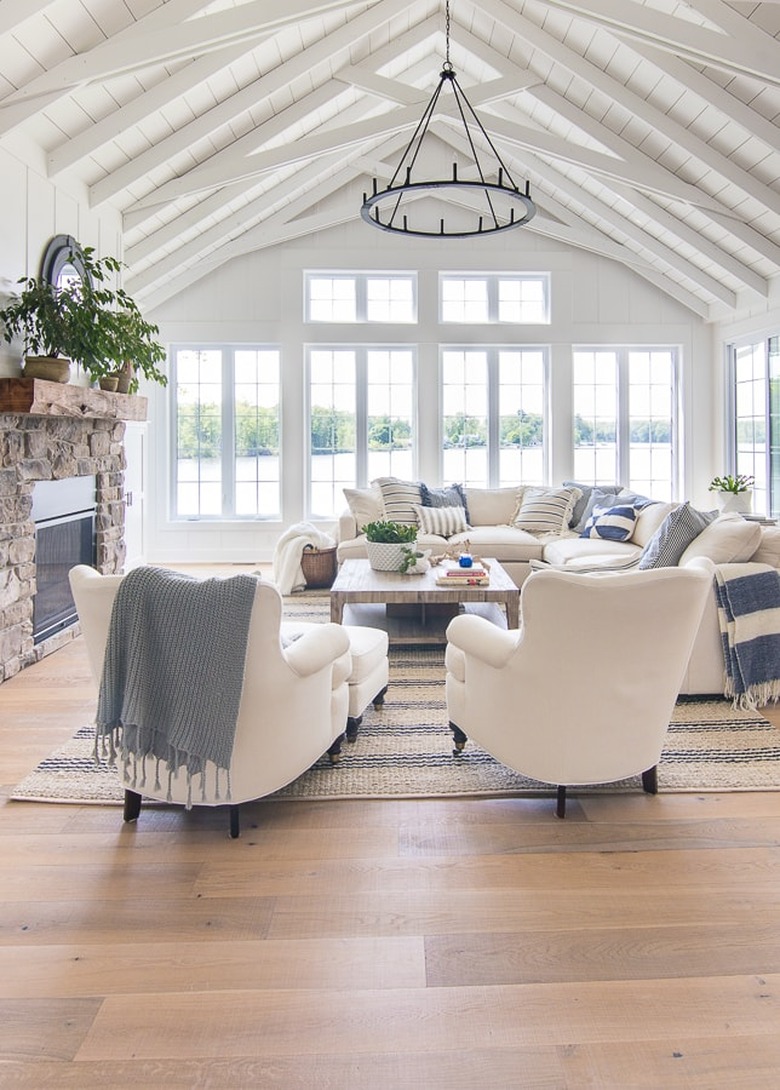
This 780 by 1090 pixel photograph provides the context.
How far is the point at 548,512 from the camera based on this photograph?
6.36 metres

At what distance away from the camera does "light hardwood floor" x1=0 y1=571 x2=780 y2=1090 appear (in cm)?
152

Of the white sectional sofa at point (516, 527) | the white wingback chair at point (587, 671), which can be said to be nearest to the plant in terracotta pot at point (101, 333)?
the white sectional sofa at point (516, 527)

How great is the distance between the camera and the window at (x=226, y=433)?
7.88 meters

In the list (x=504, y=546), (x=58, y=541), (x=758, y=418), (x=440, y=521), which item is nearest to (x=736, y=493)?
(x=758, y=418)

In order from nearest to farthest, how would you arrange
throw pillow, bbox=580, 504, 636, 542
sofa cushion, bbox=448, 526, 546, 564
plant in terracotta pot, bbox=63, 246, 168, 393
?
1. plant in terracotta pot, bbox=63, 246, 168, 393
2. throw pillow, bbox=580, 504, 636, 542
3. sofa cushion, bbox=448, 526, 546, 564

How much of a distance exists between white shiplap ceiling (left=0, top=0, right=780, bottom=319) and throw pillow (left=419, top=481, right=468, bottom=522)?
2.64m

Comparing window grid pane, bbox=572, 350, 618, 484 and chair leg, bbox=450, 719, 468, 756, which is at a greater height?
window grid pane, bbox=572, 350, 618, 484

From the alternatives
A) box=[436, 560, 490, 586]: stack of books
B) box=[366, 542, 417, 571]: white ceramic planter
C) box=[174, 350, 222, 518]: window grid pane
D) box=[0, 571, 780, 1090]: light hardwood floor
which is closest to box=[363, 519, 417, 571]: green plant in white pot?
box=[366, 542, 417, 571]: white ceramic planter

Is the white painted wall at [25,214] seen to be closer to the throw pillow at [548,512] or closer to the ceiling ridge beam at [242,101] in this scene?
the ceiling ridge beam at [242,101]

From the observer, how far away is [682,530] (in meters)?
3.77

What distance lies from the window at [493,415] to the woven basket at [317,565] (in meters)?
1.93

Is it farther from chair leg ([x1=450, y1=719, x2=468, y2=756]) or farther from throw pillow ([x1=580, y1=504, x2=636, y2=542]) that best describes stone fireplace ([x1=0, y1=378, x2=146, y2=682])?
throw pillow ([x1=580, y1=504, x2=636, y2=542])

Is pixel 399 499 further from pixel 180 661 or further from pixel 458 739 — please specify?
pixel 180 661

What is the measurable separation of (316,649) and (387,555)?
2097 millimetres
